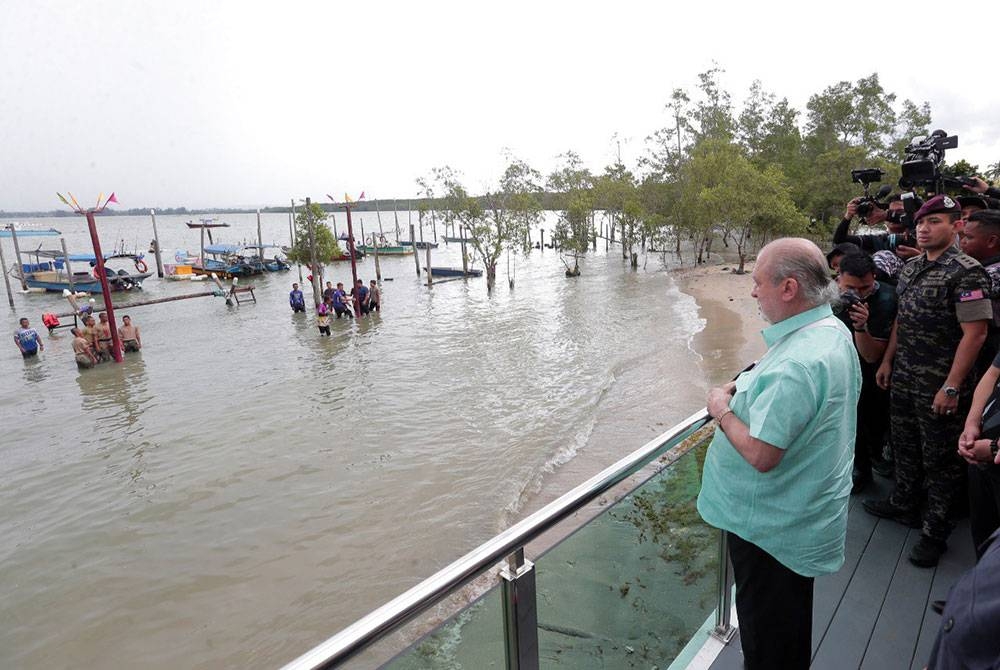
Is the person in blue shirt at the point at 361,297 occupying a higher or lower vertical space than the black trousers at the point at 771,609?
lower

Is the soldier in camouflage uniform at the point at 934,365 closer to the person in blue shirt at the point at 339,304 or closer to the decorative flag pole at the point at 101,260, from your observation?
the decorative flag pole at the point at 101,260

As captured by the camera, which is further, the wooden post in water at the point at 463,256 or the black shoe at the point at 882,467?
the wooden post in water at the point at 463,256

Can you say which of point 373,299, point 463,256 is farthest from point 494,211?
point 373,299

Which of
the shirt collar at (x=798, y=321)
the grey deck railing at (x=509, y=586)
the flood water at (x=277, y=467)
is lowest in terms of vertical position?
the flood water at (x=277, y=467)

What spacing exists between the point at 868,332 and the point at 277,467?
26.0 feet

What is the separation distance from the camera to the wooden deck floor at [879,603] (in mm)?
1947

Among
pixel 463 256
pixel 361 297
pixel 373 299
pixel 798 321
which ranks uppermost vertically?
pixel 798 321

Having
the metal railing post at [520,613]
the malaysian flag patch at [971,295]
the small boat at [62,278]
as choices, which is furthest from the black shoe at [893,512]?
the small boat at [62,278]

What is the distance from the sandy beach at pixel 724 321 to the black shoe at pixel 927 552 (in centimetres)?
820

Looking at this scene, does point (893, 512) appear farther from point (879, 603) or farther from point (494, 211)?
point (494, 211)

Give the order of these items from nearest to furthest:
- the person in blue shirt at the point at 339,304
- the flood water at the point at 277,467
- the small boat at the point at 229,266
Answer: the flood water at the point at 277,467 < the person in blue shirt at the point at 339,304 < the small boat at the point at 229,266

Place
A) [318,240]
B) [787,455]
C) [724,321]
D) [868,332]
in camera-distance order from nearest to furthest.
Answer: [787,455], [868,332], [724,321], [318,240]

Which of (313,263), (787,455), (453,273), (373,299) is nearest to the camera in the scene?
(787,455)

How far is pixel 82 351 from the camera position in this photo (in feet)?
47.5
